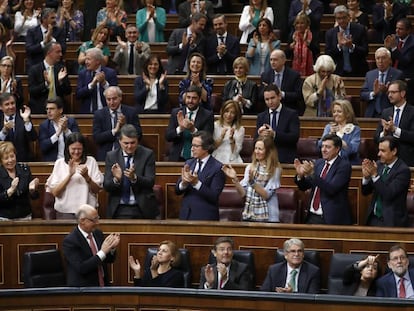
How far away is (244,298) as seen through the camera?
770 centimetres

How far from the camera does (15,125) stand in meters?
9.99

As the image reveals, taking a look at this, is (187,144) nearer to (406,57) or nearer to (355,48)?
(355,48)

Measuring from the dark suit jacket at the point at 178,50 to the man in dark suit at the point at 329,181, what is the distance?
8.72ft

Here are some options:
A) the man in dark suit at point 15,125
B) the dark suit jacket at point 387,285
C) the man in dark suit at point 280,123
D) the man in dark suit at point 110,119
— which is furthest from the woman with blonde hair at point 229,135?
the dark suit jacket at point 387,285

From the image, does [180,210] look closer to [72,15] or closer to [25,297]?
[25,297]

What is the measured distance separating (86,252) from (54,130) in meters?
1.89

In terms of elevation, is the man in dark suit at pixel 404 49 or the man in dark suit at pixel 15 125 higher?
the man in dark suit at pixel 404 49

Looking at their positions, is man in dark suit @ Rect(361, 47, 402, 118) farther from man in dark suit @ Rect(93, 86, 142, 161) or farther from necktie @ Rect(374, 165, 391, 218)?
man in dark suit @ Rect(93, 86, 142, 161)

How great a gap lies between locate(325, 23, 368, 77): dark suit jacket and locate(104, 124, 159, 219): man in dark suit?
297cm

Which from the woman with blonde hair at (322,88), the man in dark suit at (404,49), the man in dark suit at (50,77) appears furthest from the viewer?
the man in dark suit at (404,49)

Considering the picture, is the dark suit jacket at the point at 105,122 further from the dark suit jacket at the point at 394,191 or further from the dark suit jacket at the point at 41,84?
the dark suit jacket at the point at 394,191

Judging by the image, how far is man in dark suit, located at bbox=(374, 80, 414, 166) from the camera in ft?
32.0

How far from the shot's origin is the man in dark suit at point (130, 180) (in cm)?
895

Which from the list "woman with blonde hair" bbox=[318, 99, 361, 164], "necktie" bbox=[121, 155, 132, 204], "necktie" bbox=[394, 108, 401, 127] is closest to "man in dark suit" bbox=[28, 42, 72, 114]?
"necktie" bbox=[121, 155, 132, 204]
